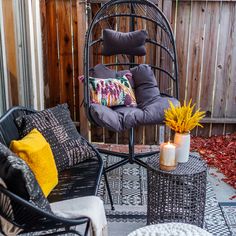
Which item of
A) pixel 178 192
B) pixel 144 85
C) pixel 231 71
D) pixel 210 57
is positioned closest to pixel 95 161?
pixel 178 192

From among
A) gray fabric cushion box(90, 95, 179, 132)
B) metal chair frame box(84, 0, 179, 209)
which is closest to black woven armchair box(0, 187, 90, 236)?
metal chair frame box(84, 0, 179, 209)

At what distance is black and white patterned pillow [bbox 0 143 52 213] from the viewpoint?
1.28 metres

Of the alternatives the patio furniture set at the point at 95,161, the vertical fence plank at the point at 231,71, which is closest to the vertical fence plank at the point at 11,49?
the patio furniture set at the point at 95,161

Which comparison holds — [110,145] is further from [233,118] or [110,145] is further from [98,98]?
[233,118]

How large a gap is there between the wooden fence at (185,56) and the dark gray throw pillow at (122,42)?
1.63 ft

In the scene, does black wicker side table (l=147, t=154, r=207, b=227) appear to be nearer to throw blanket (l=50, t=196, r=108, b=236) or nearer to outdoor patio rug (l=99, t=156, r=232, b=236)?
outdoor patio rug (l=99, t=156, r=232, b=236)

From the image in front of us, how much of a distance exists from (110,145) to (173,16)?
142cm

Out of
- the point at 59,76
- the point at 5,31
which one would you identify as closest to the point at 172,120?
the point at 5,31

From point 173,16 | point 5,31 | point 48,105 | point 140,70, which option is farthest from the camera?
point 48,105

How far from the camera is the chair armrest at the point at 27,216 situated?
1.26 m

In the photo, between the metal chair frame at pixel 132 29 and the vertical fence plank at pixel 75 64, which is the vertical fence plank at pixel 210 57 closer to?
the metal chair frame at pixel 132 29

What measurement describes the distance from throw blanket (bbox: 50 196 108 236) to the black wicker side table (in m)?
0.48

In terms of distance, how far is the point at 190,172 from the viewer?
6.09 ft

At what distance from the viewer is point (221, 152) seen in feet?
11.0
